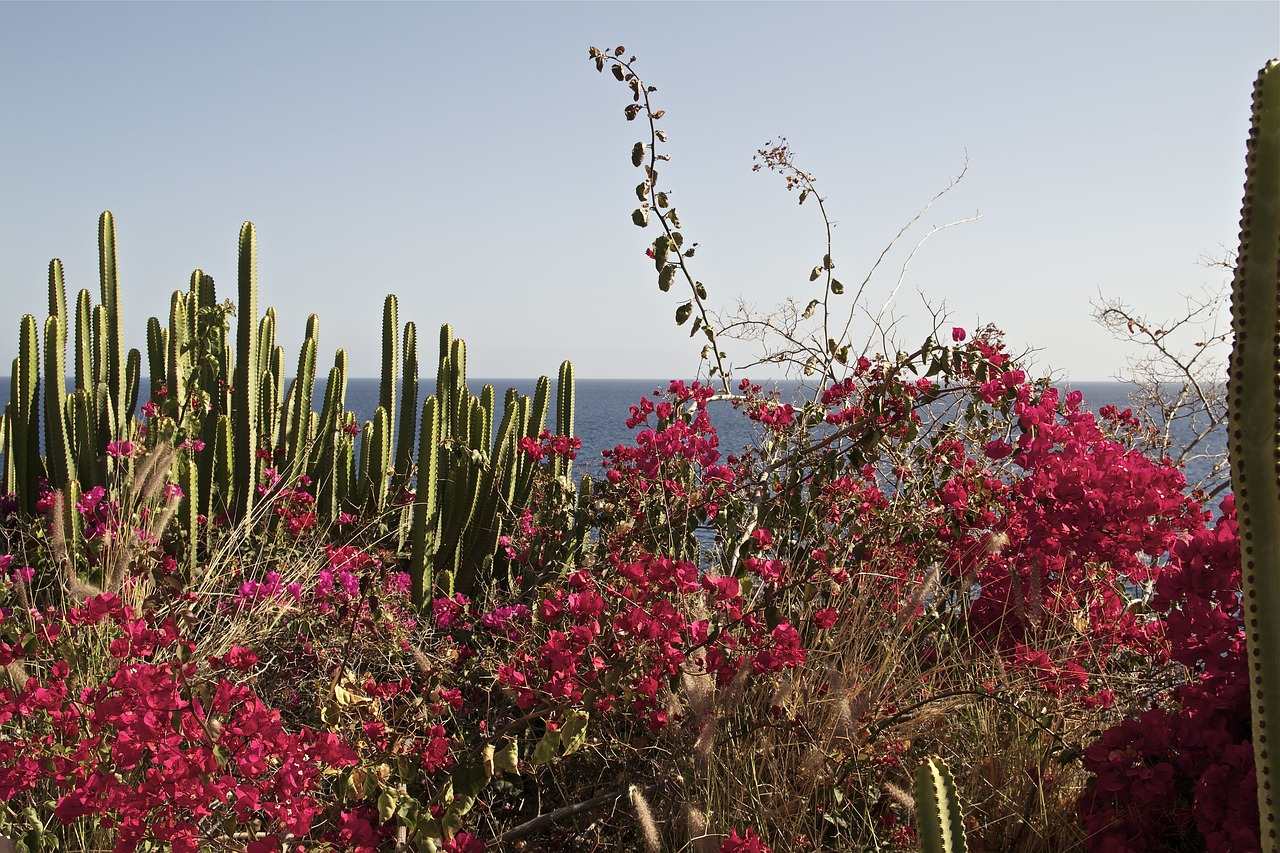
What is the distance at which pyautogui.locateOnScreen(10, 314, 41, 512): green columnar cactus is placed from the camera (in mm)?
6570

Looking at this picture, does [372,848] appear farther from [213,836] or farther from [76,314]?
[76,314]

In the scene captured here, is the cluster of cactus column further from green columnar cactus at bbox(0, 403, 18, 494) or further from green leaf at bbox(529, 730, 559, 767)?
green leaf at bbox(529, 730, 559, 767)

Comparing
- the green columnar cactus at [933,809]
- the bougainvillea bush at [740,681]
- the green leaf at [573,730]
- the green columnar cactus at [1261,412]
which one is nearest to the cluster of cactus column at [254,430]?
the bougainvillea bush at [740,681]

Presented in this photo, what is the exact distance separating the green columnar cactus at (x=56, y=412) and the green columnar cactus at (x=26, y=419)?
6.5 inches

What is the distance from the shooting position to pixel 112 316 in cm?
657

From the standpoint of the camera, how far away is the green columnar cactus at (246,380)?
6.05 meters

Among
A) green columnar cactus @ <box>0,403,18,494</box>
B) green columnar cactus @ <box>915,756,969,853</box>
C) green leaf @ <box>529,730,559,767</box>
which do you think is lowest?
green leaf @ <box>529,730,559,767</box>

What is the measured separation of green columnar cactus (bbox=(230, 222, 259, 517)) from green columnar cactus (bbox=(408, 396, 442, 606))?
937mm

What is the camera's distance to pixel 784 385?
6098 millimetres

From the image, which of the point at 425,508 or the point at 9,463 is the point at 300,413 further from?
the point at 9,463

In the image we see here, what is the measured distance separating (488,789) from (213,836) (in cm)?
78

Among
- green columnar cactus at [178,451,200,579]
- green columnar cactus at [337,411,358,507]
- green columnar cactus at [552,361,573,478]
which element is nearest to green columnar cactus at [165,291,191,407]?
green columnar cactus at [178,451,200,579]

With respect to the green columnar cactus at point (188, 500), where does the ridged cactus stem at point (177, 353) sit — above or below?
above

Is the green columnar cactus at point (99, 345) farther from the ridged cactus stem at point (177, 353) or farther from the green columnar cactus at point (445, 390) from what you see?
the green columnar cactus at point (445, 390)
